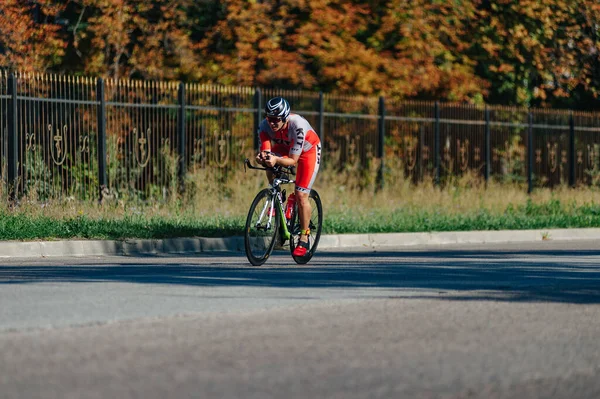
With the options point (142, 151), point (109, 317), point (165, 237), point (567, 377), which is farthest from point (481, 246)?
point (567, 377)

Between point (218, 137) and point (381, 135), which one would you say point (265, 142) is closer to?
point (218, 137)

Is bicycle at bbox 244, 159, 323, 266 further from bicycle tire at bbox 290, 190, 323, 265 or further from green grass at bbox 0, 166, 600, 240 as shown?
green grass at bbox 0, 166, 600, 240

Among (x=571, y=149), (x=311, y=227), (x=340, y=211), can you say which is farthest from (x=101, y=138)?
(x=571, y=149)

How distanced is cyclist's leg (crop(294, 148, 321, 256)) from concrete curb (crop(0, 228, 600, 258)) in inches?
113

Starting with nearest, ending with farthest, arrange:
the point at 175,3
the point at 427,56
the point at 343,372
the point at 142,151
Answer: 1. the point at 343,372
2. the point at 142,151
3. the point at 175,3
4. the point at 427,56

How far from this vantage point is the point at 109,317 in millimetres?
7922

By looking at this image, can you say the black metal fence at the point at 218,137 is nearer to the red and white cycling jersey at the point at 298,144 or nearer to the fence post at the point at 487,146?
the fence post at the point at 487,146

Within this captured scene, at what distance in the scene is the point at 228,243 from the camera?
15.7 metres

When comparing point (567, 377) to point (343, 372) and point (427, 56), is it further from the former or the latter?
point (427, 56)

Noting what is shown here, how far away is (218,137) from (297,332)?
14942 millimetres

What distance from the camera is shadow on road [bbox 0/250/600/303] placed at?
10.1 meters

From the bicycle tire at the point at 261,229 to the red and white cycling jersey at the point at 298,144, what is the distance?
0.42m

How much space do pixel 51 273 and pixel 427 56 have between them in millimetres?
18377

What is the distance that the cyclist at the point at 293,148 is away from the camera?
1210 centimetres
